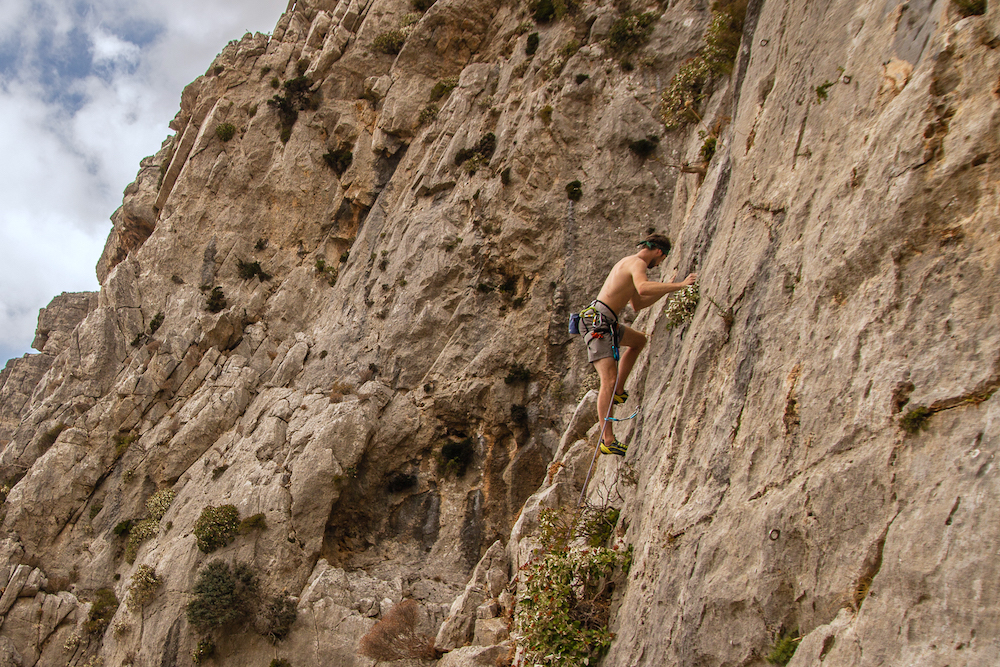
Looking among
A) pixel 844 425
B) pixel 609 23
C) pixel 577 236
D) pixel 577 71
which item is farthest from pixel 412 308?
pixel 844 425

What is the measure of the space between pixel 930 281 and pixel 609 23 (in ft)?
72.9

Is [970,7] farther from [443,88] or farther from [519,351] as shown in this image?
[443,88]

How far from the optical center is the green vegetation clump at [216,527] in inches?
738

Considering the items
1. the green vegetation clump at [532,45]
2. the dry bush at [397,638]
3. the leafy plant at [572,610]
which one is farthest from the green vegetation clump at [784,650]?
the green vegetation clump at [532,45]

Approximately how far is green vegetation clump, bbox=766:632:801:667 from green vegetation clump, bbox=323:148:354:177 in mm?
29564

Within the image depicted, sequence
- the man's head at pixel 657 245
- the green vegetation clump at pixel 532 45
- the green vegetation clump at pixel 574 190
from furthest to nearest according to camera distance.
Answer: the green vegetation clump at pixel 532 45
the green vegetation clump at pixel 574 190
the man's head at pixel 657 245

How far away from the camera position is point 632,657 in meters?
7.09

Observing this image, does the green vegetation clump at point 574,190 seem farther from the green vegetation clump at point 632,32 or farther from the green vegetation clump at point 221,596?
the green vegetation clump at point 221,596

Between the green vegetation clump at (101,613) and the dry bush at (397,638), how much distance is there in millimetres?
11038

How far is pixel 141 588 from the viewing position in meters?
19.0

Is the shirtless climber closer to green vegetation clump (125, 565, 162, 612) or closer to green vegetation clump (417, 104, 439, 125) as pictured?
green vegetation clump (125, 565, 162, 612)

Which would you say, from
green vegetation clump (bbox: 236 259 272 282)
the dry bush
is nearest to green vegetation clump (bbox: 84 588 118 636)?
the dry bush

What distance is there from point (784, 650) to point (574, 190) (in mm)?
18120

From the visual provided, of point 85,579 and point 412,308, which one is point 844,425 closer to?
point 412,308
